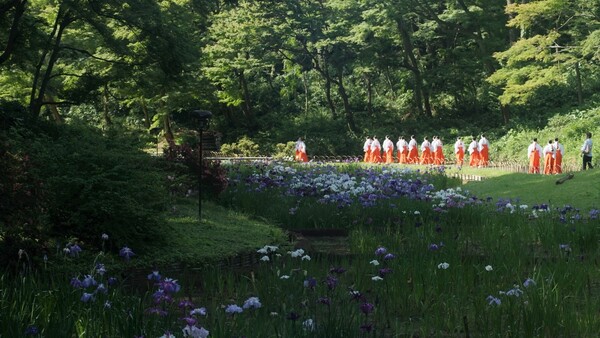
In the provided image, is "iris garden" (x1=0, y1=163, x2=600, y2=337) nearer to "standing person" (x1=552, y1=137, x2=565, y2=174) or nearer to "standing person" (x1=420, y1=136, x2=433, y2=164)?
"standing person" (x1=552, y1=137, x2=565, y2=174)

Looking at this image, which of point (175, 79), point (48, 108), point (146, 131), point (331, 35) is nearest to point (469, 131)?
point (331, 35)

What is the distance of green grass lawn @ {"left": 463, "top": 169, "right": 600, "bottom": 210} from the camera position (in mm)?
13766

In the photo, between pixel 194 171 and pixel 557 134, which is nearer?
pixel 194 171

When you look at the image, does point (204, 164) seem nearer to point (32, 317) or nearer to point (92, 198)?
point (92, 198)

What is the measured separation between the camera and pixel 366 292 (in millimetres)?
5871

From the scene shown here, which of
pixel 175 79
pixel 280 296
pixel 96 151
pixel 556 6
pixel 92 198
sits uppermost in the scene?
pixel 556 6

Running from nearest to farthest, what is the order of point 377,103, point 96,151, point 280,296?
Result: 1. point 280,296
2. point 96,151
3. point 377,103

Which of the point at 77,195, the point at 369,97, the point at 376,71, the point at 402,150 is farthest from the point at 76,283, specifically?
the point at 376,71

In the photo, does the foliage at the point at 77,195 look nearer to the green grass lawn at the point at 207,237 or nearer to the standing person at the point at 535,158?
the green grass lawn at the point at 207,237

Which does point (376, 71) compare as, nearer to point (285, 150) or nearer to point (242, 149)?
point (285, 150)

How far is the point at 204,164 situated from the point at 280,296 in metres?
8.15

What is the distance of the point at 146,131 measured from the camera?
36.3 m

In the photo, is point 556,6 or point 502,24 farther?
point 502,24

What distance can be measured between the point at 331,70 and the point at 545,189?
28.8 metres
